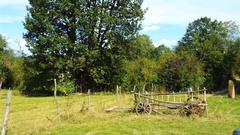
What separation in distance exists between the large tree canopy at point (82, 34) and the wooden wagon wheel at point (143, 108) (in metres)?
26.3

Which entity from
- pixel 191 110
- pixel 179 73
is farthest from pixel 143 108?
pixel 179 73

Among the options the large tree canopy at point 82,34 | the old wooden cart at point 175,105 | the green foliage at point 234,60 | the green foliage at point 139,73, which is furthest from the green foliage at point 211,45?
the old wooden cart at point 175,105

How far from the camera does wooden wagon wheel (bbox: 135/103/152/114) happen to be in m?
25.8

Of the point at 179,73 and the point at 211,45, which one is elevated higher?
the point at 211,45

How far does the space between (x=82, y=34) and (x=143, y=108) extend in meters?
28.6

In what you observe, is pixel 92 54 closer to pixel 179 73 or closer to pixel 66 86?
pixel 66 86

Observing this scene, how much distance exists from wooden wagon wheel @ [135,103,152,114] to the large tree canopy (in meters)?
26.3

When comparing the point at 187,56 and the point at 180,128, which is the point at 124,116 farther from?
the point at 187,56

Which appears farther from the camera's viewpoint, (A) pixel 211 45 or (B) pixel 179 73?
(A) pixel 211 45

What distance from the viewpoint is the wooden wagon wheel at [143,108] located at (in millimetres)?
25812

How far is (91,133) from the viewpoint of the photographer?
61.8 feet

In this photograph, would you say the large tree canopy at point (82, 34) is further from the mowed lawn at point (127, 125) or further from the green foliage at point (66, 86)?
the mowed lawn at point (127, 125)

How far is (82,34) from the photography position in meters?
53.2

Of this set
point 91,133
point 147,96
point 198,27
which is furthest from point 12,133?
point 198,27
